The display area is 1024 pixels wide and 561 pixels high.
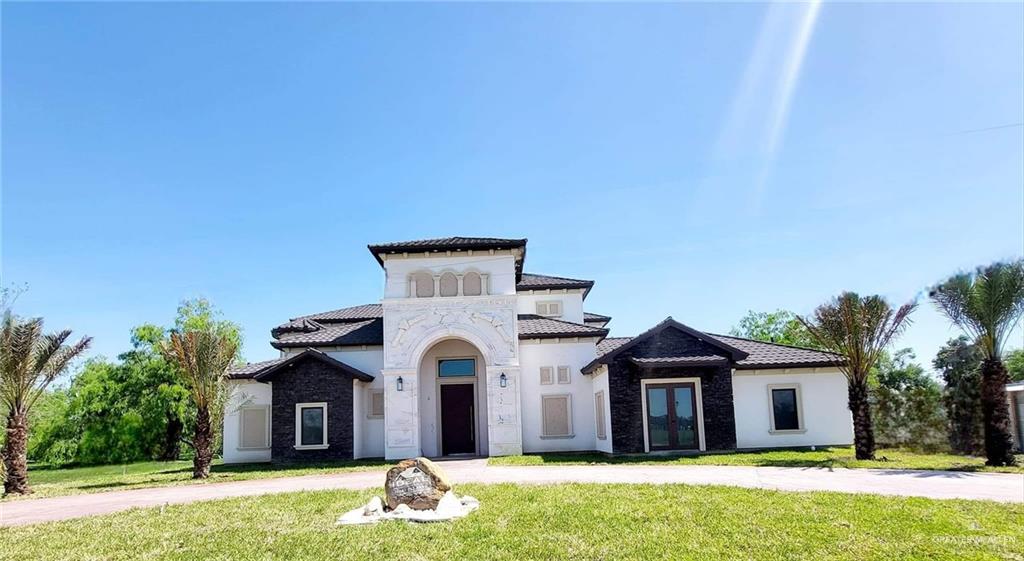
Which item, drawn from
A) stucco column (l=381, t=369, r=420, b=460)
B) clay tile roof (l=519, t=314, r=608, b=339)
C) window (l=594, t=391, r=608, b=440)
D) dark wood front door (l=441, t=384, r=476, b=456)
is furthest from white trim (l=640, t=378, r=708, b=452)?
stucco column (l=381, t=369, r=420, b=460)

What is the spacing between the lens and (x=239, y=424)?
22859mm

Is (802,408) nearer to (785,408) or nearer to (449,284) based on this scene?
(785,408)

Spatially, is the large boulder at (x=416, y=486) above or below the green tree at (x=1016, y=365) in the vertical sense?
below

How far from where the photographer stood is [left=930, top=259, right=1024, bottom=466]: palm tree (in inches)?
601

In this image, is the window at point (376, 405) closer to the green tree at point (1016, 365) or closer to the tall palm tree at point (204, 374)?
the tall palm tree at point (204, 374)

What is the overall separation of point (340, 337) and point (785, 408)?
51.0 feet

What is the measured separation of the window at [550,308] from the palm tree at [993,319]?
572 inches

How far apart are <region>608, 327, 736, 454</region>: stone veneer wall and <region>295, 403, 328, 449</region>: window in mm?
9370

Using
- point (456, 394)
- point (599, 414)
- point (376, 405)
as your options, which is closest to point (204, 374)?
point (376, 405)

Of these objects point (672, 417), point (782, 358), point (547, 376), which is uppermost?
point (782, 358)

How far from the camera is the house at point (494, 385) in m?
19.6

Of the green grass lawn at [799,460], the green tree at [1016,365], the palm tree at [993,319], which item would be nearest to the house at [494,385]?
the green grass lawn at [799,460]

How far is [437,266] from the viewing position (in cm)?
2183

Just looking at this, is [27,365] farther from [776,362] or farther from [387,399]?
[776,362]
